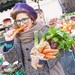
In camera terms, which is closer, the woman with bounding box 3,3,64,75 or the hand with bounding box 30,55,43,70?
the hand with bounding box 30,55,43,70

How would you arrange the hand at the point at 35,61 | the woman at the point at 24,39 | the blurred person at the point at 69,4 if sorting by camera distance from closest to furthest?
1. the hand at the point at 35,61
2. the woman at the point at 24,39
3. the blurred person at the point at 69,4

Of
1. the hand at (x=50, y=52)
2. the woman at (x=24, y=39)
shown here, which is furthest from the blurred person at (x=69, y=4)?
the hand at (x=50, y=52)

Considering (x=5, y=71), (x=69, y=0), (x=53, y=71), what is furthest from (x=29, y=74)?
(x=69, y=0)

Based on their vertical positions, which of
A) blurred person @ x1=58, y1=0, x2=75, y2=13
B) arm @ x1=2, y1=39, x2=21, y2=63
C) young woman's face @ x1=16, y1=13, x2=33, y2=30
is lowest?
arm @ x1=2, y1=39, x2=21, y2=63

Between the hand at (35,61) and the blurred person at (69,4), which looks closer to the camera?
the hand at (35,61)

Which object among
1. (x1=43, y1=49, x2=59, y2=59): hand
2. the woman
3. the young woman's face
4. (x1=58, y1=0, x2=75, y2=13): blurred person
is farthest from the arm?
(x1=58, y1=0, x2=75, y2=13): blurred person

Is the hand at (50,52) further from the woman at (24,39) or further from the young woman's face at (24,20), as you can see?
the young woman's face at (24,20)

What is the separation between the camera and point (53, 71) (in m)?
2.09

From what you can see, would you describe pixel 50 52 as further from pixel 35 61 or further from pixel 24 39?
Answer: pixel 24 39

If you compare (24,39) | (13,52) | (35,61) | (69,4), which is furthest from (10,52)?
(69,4)

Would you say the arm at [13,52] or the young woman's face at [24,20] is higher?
the young woman's face at [24,20]

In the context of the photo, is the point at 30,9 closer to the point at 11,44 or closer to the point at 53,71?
the point at 11,44

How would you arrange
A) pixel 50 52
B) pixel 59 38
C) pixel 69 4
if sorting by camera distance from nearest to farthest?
pixel 50 52 → pixel 59 38 → pixel 69 4

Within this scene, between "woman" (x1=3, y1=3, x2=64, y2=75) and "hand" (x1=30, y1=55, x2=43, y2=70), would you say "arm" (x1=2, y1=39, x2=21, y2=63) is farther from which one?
"hand" (x1=30, y1=55, x2=43, y2=70)
